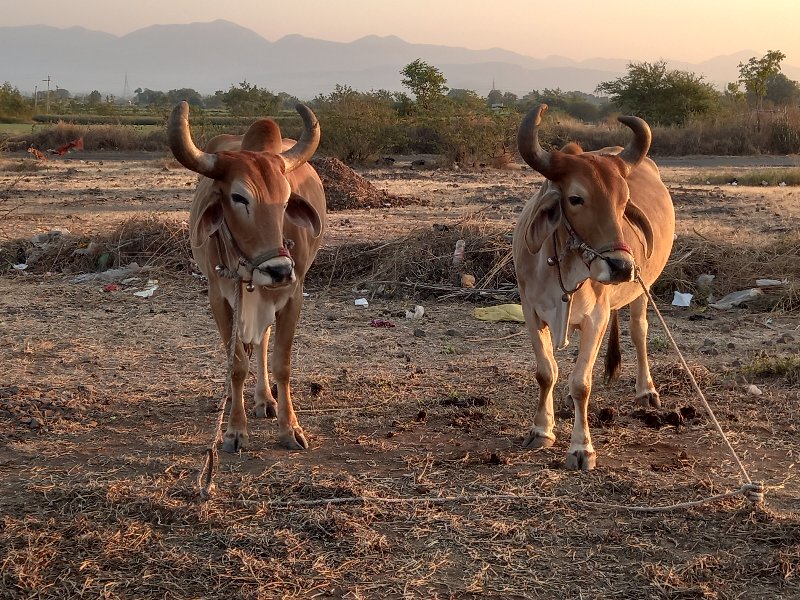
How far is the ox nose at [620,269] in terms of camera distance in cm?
420

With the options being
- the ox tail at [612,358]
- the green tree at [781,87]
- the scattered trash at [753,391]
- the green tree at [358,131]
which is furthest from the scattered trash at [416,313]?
the green tree at [781,87]

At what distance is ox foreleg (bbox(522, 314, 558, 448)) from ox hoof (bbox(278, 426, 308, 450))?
4.22 feet

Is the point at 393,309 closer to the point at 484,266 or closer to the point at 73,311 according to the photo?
the point at 484,266

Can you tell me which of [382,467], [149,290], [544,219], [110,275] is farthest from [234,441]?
[110,275]

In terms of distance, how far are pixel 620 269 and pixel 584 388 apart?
2.84 feet

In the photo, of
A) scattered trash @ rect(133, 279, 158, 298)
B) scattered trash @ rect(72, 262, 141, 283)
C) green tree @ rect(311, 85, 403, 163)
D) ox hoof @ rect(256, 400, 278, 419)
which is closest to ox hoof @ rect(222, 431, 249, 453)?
ox hoof @ rect(256, 400, 278, 419)

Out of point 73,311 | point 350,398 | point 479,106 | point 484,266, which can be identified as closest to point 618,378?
point 350,398

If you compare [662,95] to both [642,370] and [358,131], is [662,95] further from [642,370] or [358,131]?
[642,370]

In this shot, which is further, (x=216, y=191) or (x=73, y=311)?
(x=73, y=311)

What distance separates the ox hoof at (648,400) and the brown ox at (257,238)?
2358mm

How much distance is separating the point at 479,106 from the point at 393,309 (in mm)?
19442

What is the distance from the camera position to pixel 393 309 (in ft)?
27.8

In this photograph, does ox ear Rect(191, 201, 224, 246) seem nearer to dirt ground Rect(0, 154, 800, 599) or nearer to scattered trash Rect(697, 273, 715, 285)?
dirt ground Rect(0, 154, 800, 599)

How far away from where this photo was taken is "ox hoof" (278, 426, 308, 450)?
5.05 meters
